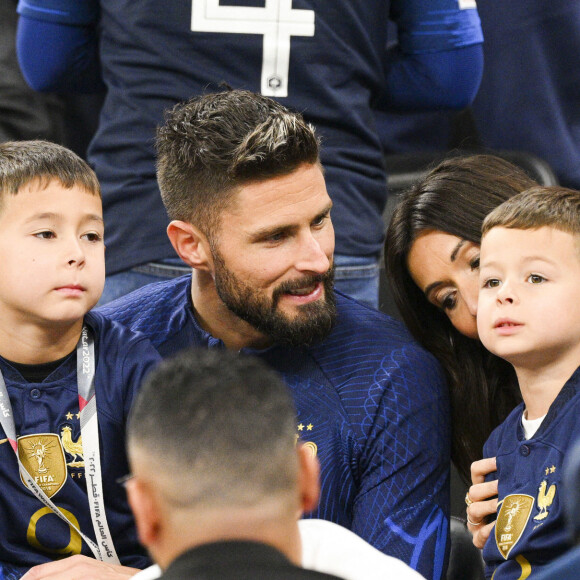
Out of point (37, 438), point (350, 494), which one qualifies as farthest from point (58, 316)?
point (350, 494)

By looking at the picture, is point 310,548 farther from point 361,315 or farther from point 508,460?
point 361,315

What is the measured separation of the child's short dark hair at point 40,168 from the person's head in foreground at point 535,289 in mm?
765

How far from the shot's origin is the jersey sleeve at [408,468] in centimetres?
Result: 207

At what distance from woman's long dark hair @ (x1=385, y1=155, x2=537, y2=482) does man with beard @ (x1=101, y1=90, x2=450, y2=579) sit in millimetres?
105

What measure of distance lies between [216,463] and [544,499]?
83 centimetres

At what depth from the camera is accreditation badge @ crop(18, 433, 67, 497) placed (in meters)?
2.00

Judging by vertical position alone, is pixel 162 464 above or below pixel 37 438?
above

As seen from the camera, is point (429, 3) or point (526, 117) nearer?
point (429, 3)

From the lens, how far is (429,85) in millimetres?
2848

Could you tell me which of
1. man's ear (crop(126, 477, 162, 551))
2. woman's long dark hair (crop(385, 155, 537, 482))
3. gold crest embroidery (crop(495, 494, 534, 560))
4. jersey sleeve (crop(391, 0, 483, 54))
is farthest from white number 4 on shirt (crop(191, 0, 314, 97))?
man's ear (crop(126, 477, 162, 551))

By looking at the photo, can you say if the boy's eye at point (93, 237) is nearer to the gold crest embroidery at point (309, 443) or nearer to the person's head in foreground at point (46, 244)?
the person's head in foreground at point (46, 244)

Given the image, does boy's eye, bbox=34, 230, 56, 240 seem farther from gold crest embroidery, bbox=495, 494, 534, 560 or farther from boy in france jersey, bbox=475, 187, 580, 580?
gold crest embroidery, bbox=495, 494, 534, 560

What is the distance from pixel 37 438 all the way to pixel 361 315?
0.75 meters

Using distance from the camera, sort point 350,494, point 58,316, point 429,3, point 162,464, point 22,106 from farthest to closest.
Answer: point 22,106 < point 429,3 < point 350,494 < point 58,316 < point 162,464
